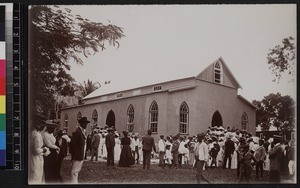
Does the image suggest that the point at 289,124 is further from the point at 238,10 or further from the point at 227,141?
the point at 238,10

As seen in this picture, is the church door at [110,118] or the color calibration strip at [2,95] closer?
the color calibration strip at [2,95]

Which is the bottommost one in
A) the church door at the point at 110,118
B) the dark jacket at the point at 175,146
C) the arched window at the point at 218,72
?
the dark jacket at the point at 175,146

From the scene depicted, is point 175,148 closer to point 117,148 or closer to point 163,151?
point 163,151

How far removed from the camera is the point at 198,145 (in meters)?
4.98

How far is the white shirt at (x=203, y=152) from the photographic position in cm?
496

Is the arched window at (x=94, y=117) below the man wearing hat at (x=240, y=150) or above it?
above

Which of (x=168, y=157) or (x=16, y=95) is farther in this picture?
(x=168, y=157)

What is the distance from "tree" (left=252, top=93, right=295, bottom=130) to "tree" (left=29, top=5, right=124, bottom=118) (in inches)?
55.5

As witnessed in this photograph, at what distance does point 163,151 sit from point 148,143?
0.49ft

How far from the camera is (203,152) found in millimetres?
4969

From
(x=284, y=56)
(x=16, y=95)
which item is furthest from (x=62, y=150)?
(x=284, y=56)


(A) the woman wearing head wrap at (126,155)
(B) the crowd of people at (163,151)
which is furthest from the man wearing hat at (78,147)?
(A) the woman wearing head wrap at (126,155)

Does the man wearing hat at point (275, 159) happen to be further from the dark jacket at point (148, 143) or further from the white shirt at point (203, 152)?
the dark jacket at point (148, 143)

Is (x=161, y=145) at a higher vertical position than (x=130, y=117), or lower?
lower
